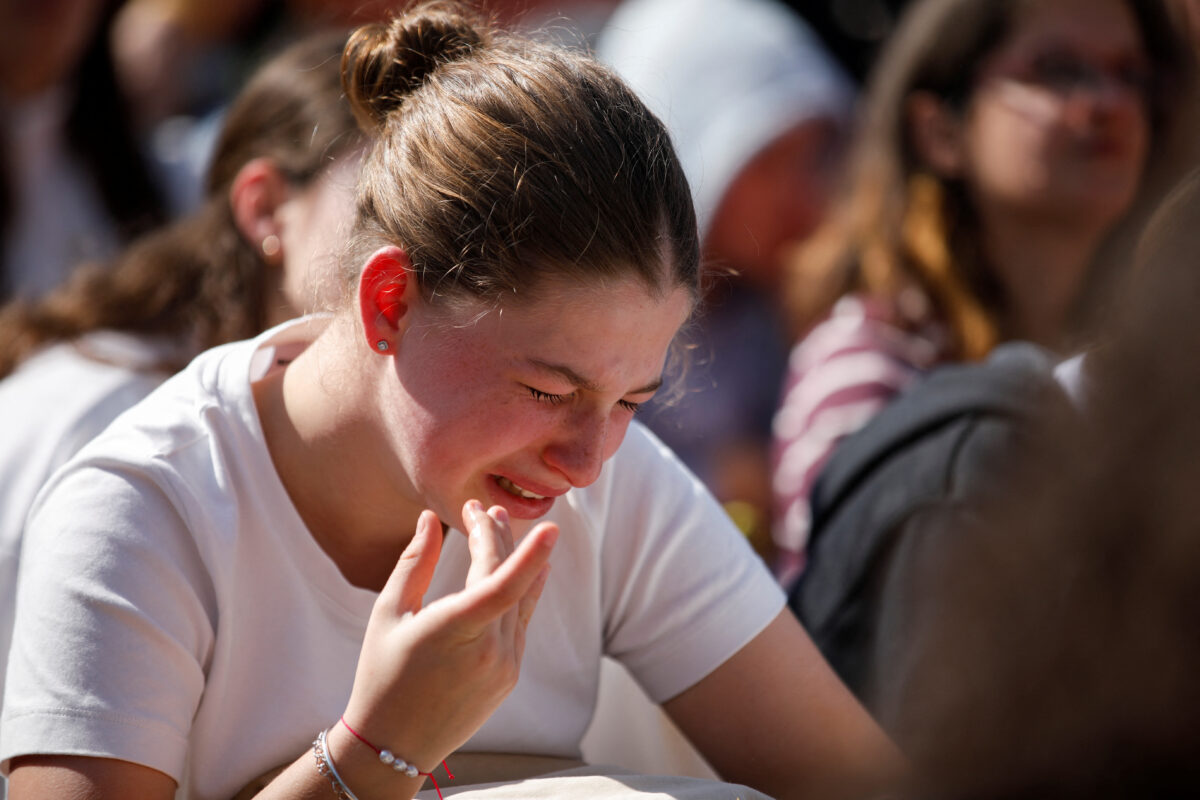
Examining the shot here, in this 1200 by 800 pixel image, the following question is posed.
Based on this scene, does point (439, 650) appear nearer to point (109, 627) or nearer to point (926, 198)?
point (109, 627)

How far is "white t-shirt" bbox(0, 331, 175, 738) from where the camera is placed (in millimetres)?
1905

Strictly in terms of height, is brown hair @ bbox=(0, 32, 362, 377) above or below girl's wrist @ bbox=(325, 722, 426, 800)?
above

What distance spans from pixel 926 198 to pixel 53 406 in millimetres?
2056

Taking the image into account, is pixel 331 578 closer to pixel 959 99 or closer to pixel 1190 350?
pixel 1190 350

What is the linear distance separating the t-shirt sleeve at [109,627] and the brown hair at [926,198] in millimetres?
1912

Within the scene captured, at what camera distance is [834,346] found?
2.76m

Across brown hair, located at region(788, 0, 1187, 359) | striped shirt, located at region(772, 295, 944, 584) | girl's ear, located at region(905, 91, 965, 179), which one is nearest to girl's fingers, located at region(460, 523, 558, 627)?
striped shirt, located at region(772, 295, 944, 584)

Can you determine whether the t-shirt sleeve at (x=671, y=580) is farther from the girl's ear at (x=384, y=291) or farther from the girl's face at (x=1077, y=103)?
the girl's face at (x=1077, y=103)

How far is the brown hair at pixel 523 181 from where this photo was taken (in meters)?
1.36

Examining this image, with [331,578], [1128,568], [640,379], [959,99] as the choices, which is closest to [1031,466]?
[1128,568]

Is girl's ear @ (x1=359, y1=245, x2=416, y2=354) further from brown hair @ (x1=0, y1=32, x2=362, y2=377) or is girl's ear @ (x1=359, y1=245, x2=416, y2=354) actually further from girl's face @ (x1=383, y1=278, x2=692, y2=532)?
brown hair @ (x1=0, y1=32, x2=362, y2=377)

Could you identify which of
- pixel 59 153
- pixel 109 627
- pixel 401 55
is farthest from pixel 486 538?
pixel 59 153

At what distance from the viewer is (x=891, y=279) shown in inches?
115

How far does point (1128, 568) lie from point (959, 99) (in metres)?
2.53
